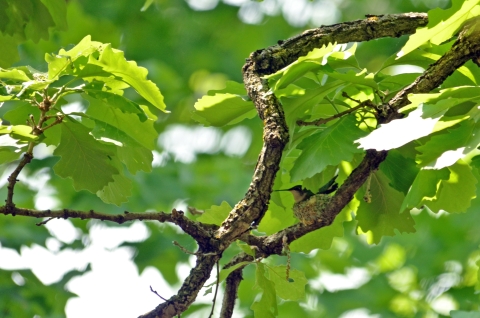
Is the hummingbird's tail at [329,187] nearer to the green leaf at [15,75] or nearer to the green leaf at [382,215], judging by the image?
the green leaf at [382,215]

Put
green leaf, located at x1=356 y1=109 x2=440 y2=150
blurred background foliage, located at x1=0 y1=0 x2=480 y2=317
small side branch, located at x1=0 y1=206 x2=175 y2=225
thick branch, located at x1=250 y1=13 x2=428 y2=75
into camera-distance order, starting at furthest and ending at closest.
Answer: blurred background foliage, located at x1=0 y1=0 x2=480 y2=317 → thick branch, located at x1=250 y1=13 x2=428 y2=75 → small side branch, located at x1=0 y1=206 x2=175 y2=225 → green leaf, located at x1=356 y1=109 x2=440 y2=150

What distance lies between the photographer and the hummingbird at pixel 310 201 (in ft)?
4.99

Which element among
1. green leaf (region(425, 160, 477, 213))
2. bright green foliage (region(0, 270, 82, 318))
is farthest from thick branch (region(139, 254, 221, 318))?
bright green foliage (region(0, 270, 82, 318))

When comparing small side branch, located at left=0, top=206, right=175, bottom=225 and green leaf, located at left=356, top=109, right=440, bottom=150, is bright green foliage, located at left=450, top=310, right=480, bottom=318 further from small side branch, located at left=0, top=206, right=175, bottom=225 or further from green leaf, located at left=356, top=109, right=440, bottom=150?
small side branch, located at left=0, top=206, right=175, bottom=225

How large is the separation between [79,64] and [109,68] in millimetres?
78

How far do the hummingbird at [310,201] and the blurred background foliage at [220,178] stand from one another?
3077mm

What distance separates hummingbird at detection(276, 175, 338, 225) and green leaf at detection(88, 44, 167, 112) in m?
0.44

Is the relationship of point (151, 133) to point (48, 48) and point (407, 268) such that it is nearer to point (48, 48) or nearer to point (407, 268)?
point (48, 48)

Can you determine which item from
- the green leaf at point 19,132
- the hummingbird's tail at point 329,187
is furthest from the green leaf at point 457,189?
the green leaf at point 19,132

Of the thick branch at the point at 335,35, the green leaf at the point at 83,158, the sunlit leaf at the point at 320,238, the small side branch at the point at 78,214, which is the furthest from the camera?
the sunlit leaf at the point at 320,238

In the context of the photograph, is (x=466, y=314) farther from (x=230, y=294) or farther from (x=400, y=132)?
(x=400, y=132)

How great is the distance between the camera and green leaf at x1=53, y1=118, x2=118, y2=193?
1.48 meters

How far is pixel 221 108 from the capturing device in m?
1.52

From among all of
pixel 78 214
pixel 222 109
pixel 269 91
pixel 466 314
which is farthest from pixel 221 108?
pixel 466 314
